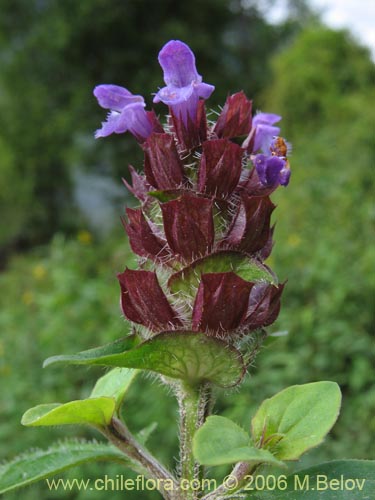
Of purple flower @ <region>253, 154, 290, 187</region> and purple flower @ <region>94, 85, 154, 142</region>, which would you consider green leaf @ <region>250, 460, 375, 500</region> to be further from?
purple flower @ <region>94, 85, 154, 142</region>

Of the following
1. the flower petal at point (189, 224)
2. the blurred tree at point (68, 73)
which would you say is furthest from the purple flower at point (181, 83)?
the blurred tree at point (68, 73)

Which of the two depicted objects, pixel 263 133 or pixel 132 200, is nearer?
pixel 263 133

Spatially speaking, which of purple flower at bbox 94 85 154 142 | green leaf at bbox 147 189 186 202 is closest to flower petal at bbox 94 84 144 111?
purple flower at bbox 94 85 154 142

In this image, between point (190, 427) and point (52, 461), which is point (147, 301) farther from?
point (52, 461)

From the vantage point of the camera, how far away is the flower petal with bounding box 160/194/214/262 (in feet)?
1.96

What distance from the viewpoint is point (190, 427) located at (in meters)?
0.67

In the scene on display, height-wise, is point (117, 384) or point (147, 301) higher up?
point (147, 301)

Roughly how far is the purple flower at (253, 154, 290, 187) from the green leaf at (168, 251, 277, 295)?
4.2 inches

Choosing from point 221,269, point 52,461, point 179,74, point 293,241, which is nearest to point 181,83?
point 179,74

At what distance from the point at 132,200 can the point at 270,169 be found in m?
7.68

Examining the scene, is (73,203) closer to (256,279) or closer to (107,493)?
(107,493)

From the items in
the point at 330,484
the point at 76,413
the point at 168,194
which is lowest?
the point at 330,484

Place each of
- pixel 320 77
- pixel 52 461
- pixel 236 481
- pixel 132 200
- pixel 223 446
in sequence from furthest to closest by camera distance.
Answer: pixel 132 200 < pixel 320 77 < pixel 52 461 < pixel 236 481 < pixel 223 446

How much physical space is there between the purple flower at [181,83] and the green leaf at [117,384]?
13.2 inches
